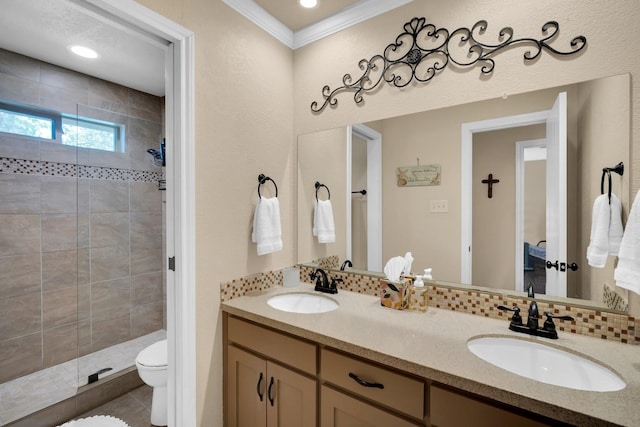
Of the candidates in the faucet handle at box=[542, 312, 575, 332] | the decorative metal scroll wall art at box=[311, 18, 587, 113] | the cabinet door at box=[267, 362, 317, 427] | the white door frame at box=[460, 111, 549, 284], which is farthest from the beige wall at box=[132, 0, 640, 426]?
the faucet handle at box=[542, 312, 575, 332]

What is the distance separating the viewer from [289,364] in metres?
1.30

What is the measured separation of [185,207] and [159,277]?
1941 mm

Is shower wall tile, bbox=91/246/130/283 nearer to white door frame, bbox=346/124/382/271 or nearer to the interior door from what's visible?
white door frame, bbox=346/124/382/271

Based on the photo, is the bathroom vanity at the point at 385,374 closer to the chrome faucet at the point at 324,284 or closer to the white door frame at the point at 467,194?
the chrome faucet at the point at 324,284

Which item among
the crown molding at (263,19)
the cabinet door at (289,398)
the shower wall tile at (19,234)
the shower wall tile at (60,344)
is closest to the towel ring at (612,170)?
the cabinet door at (289,398)

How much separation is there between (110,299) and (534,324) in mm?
3096

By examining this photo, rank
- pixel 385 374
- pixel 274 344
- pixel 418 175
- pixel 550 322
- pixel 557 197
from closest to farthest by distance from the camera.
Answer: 1. pixel 385 374
2. pixel 550 322
3. pixel 557 197
4. pixel 274 344
5. pixel 418 175

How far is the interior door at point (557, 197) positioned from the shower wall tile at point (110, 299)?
3.15m

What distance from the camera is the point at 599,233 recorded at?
1.11 meters

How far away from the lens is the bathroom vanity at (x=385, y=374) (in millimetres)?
800

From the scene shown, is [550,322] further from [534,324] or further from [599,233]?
[599,233]

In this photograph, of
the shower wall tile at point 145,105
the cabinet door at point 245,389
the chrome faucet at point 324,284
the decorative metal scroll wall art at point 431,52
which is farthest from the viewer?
the shower wall tile at point 145,105

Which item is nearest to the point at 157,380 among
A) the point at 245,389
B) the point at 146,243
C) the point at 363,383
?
the point at 245,389

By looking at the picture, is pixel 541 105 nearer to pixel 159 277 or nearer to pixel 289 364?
pixel 289 364
